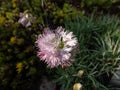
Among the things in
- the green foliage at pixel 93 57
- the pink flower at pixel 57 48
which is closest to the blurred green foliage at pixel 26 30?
the green foliage at pixel 93 57

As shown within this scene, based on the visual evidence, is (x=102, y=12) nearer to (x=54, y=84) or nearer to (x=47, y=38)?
(x=54, y=84)

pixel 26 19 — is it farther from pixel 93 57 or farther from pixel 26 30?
pixel 93 57

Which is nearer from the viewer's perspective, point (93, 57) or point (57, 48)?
point (57, 48)

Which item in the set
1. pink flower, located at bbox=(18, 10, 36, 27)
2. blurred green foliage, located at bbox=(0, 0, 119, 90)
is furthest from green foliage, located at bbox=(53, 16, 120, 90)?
pink flower, located at bbox=(18, 10, 36, 27)

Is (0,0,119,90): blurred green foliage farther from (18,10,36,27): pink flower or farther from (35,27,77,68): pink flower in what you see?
(35,27,77,68): pink flower

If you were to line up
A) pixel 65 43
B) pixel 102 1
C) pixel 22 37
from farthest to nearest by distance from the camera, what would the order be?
pixel 102 1
pixel 22 37
pixel 65 43

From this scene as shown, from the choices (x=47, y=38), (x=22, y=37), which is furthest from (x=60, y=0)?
(x=47, y=38)

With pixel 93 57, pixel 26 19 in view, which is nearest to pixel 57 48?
pixel 93 57

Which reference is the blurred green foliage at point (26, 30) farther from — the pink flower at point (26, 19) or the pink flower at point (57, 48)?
the pink flower at point (57, 48)
